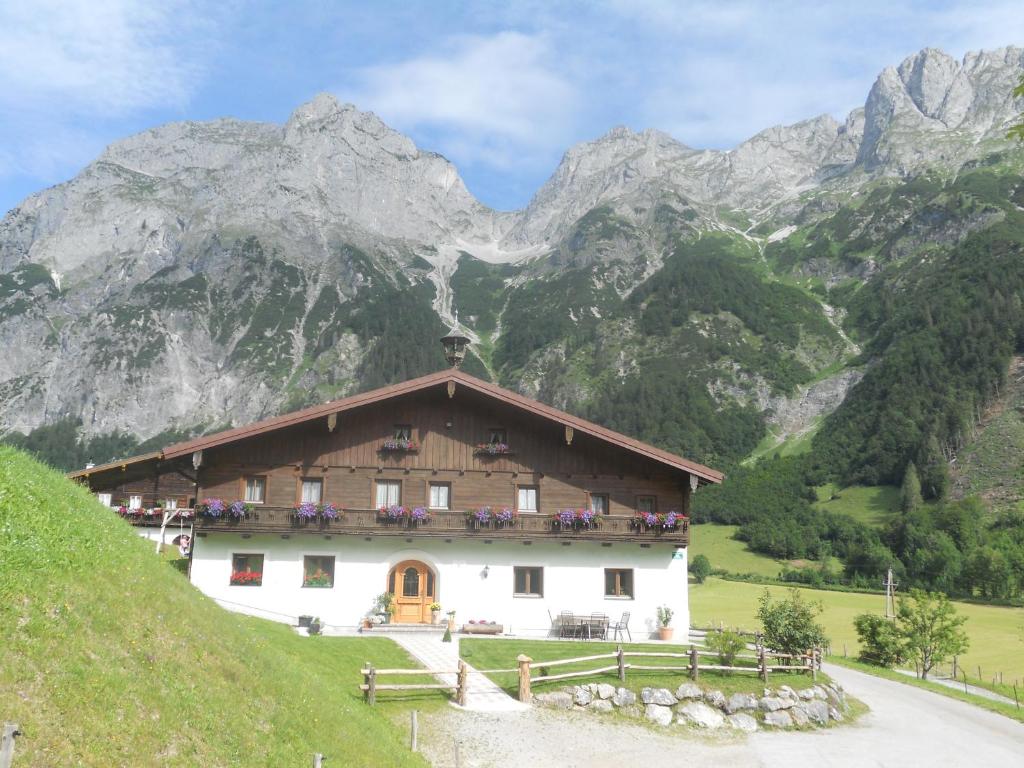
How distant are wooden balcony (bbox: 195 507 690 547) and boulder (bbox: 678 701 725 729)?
419 inches

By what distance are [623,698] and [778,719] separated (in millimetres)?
4474

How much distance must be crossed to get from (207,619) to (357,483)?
1807 centimetres

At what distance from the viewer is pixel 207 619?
45.1ft

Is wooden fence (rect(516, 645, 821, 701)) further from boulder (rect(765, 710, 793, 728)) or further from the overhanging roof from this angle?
the overhanging roof

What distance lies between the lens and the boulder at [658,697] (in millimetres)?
20281

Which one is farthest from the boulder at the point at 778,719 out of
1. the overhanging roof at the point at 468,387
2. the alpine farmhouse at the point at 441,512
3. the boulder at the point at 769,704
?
the overhanging roof at the point at 468,387

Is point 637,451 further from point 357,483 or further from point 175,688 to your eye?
point 175,688

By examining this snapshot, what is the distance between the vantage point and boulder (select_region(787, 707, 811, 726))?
20969 millimetres

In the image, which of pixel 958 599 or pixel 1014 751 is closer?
pixel 1014 751

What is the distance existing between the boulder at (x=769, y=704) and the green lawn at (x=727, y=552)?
92.3 meters

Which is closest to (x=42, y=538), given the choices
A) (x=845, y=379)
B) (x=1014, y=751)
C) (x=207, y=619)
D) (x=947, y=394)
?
(x=207, y=619)

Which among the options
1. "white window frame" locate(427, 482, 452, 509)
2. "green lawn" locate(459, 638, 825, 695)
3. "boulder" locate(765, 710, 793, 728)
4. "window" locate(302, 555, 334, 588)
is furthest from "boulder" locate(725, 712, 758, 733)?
"window" locate(302, 555, 334, 588)

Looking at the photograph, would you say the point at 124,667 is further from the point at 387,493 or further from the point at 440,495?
the point at 440,495

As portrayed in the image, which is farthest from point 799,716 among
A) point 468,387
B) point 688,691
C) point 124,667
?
point 124,667
